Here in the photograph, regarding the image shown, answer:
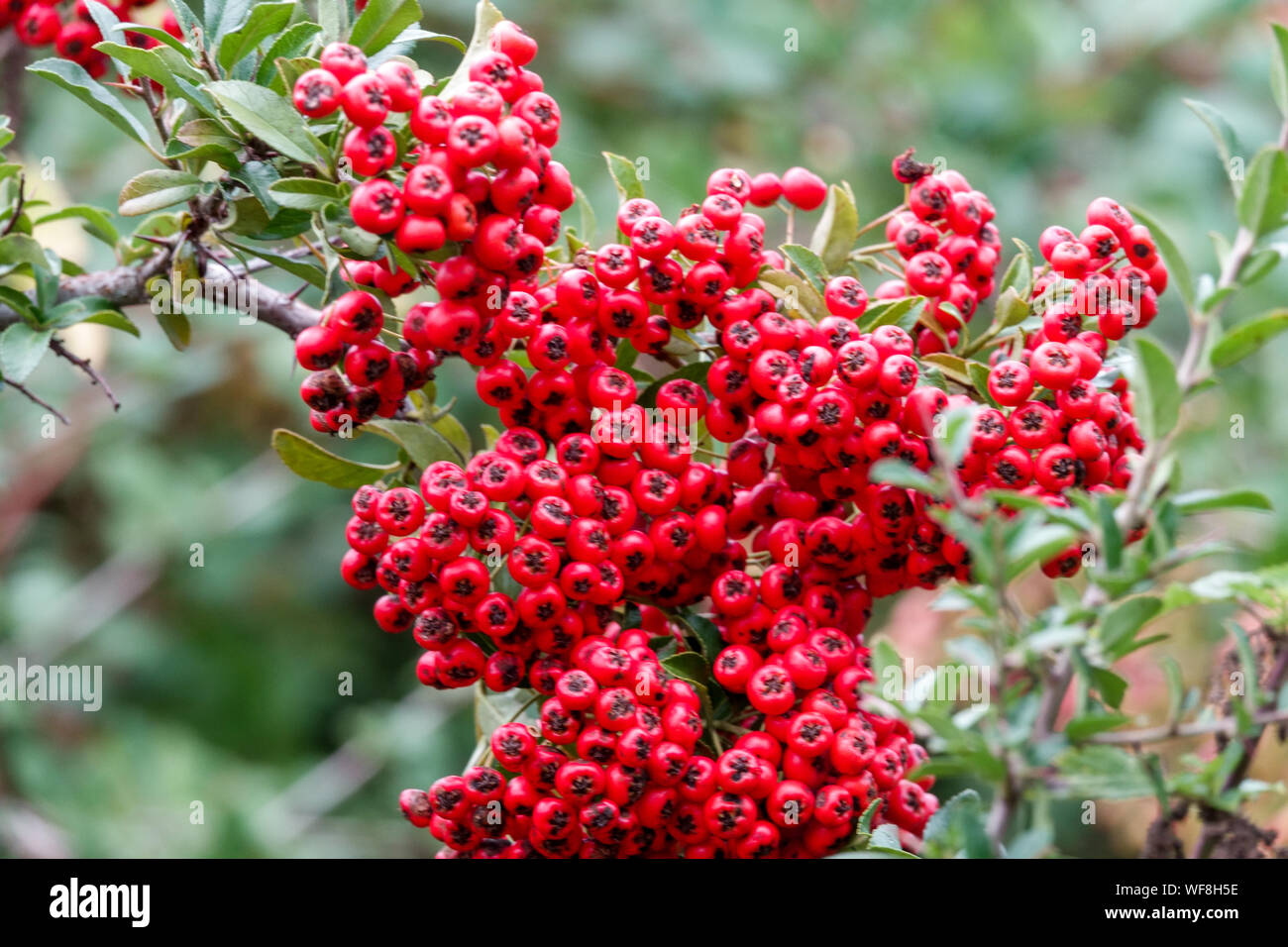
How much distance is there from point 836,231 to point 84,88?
0.94m

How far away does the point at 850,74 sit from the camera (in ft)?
14.1

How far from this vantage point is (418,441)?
1402 mm

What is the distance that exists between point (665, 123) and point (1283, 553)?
2.95 m

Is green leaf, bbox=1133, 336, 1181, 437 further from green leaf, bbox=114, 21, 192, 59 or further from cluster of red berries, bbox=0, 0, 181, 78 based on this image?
cluster of red berries, bbox=0, 0, 181, 78

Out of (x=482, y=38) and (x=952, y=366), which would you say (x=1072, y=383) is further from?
(x=482, y=38)

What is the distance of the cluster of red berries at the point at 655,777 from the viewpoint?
48.6 inches

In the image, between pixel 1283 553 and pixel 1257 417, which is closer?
pixel 1283 553

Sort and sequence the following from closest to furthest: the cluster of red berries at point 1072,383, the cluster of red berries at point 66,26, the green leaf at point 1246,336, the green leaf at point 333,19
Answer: the green leaf at point 1246,336
the cluster of red berries at point 1072,383
the green leaf at point 333,19
the cluster of red berries at point 66,26

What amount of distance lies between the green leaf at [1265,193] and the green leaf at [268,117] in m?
0.91

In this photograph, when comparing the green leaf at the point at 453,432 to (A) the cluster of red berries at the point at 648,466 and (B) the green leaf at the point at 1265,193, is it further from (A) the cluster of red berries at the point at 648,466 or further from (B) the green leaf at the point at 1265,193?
(B) the green leaf at the point at 1265,193

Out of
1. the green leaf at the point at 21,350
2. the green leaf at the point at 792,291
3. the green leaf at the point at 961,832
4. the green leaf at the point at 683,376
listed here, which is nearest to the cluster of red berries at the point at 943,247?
the green leaf at the point at 792,291
